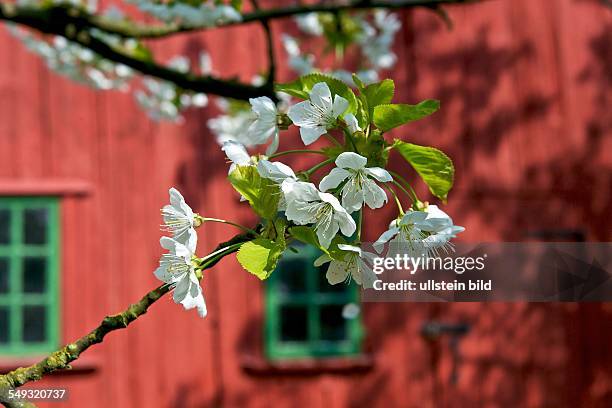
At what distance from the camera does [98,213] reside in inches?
208

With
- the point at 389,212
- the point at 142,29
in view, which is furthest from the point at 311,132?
the point at 389,212

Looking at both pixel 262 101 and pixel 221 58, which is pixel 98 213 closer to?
pixel 221 58

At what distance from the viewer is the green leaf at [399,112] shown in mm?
1001

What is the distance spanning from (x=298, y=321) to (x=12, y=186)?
1928 millimetres

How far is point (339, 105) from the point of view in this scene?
102cm

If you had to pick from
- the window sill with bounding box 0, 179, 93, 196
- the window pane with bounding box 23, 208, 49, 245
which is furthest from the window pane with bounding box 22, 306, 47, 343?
the window sill with bounding box 0, 179, 93, 196

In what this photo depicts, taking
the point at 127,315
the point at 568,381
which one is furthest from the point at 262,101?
the point at 568,381

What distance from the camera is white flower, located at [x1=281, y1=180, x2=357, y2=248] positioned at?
0.96 meters

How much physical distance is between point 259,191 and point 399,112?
0.19 m

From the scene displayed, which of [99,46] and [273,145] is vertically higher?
[99,46]

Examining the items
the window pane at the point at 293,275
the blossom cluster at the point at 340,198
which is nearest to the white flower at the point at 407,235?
the blossom cluster at the point at 340,198

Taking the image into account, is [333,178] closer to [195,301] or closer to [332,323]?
[195,301]

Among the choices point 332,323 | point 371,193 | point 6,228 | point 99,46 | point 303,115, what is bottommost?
point 332,323

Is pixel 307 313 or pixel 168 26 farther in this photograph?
pixel 307 313
